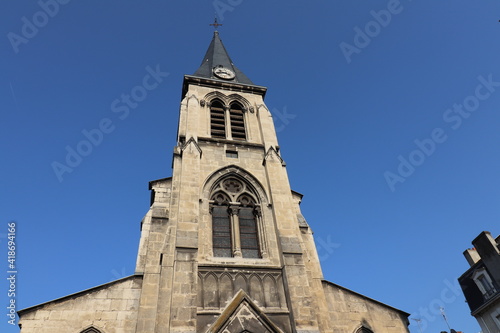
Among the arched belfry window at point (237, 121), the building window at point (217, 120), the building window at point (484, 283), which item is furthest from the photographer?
the building window at point (484, 283)

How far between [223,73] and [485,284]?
727 inches

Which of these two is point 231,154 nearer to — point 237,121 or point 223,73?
point 237,121

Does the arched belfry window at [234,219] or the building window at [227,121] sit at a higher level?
the building window at [227,121]

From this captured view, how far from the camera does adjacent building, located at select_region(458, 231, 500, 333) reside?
1655 centimetres

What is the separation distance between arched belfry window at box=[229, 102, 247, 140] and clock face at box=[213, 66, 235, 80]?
269cm

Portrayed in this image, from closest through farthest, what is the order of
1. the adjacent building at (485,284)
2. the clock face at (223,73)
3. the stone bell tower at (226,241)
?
1. the stone bell tower at (226,241)
2. the adjacent building at (485,284)
3. the clock face at (223,73)

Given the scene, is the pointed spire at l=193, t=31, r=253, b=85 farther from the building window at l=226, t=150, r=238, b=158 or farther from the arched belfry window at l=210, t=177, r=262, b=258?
the arched belfry window at l=210, t=177, r=262, b=258

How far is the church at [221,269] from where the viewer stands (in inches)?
367

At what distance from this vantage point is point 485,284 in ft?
57.6

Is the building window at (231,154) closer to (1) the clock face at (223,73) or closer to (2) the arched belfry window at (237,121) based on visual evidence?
(2) the arched belfry window at (237,121)

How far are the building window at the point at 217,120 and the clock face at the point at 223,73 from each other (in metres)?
2.71

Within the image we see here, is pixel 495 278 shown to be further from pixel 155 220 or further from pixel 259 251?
pixel 155 220

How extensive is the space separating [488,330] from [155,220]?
17.3 m

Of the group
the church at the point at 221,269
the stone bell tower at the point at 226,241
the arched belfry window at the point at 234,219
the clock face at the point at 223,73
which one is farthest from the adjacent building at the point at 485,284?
the clock face at the point at 223,73
